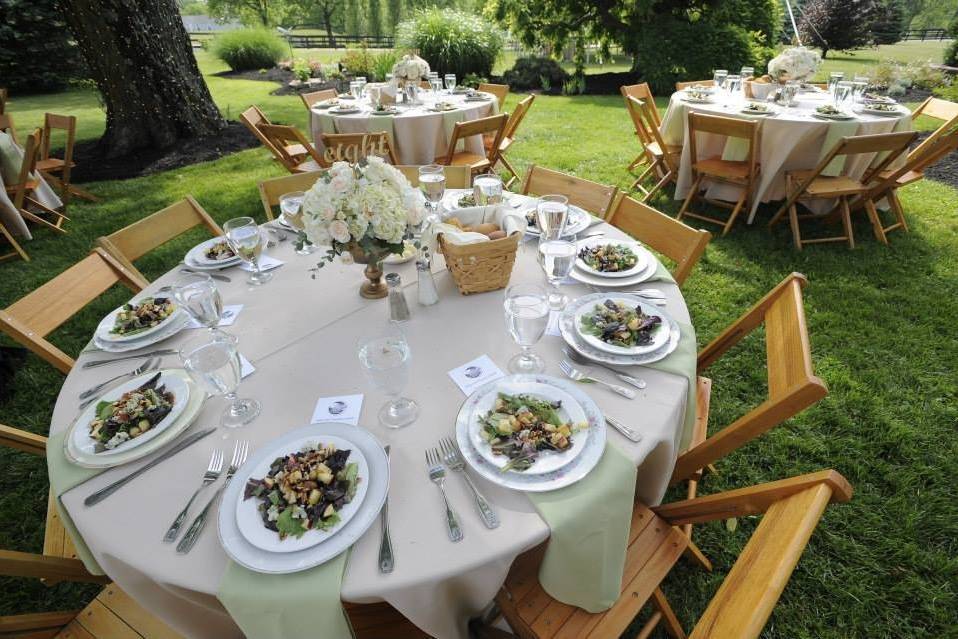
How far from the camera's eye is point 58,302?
1733 mm

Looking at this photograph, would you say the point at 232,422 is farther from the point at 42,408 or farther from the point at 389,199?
the point at 42,408

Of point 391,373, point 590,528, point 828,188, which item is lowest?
point 828,188

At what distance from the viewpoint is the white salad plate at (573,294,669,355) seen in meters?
1.35

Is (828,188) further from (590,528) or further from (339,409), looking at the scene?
(339,409)

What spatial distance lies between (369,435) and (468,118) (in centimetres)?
470

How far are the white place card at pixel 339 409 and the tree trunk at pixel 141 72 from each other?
7.61m

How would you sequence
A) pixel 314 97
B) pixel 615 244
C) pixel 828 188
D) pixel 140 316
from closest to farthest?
pixel 140 316 → pixel 615 244 → pixel 828 188 → pixel 314 97

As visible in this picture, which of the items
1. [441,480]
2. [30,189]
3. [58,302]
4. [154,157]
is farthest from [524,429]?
[154,157]

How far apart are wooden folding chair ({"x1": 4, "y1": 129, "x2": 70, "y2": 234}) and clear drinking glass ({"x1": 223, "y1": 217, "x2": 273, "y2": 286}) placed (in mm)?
4129

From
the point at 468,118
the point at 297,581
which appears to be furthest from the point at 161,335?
the point at 468,118

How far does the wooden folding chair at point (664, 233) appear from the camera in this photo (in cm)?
189

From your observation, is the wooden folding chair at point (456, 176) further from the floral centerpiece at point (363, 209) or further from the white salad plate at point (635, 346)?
the white salad plate at point (635, 346)

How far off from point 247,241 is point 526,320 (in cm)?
119

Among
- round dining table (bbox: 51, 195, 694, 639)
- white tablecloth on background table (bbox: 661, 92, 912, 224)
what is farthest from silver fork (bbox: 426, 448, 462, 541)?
white tablecloth on background table (bbox: 661, 92, 912, 224)
